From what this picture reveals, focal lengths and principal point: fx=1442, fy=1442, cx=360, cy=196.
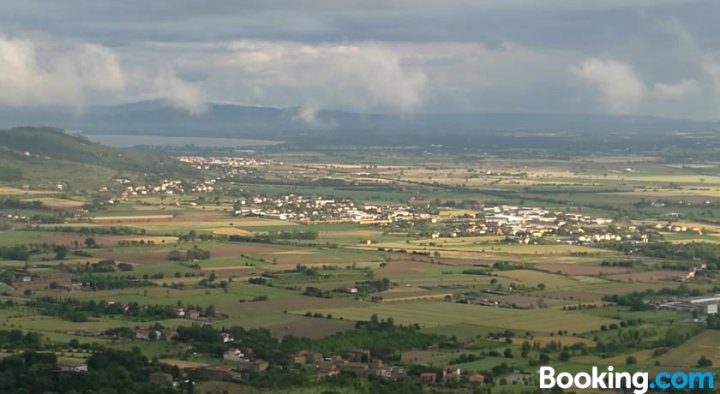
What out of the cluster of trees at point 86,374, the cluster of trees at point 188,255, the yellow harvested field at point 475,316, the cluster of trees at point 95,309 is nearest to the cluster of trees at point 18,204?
the cluster of trees at point 188,255

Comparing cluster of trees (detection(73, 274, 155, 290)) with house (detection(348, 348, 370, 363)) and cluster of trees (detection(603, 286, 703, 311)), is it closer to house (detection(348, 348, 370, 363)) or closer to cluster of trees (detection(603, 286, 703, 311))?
house (detection(348, 348, 370, 363))

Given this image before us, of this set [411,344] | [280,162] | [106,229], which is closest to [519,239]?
[106,229]

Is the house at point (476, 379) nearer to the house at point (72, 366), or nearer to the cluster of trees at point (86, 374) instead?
the cluster of trees at point (86, 374)

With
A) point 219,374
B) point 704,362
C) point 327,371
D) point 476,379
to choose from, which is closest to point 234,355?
point 219,374

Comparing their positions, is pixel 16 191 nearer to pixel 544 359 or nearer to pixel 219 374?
pixel 219 374

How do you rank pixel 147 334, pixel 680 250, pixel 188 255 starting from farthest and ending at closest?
pixel 680 250 → pixel 188 255 → pixel 147 334

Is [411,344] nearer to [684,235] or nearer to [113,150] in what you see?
[684,235]

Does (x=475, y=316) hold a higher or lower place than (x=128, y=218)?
lower
